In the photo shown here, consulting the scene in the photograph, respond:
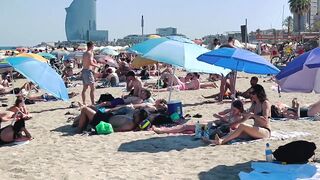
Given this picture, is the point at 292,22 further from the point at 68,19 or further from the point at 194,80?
the point at 68,19

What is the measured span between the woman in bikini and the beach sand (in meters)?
0.15

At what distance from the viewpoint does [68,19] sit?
173250mm

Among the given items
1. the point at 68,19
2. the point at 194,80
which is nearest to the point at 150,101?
the point at 194,80

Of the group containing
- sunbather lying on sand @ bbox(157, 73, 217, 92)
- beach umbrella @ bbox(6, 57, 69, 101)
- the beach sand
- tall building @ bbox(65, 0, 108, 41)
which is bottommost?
the beach sand

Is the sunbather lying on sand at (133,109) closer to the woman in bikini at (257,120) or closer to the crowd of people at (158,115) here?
the crowd of people at (158,115)

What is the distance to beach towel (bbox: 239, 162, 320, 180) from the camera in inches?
181

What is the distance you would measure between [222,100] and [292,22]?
293 feet

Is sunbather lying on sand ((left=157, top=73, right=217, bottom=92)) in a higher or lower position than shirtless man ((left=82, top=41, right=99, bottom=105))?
lower

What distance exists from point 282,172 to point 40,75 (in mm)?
4692

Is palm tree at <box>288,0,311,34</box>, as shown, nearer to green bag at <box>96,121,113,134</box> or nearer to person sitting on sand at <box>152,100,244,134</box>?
person sitting on sand at <box>152,100,244,134</box>

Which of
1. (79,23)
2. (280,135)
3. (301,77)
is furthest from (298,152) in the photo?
(79,23)

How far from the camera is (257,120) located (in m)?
6.25

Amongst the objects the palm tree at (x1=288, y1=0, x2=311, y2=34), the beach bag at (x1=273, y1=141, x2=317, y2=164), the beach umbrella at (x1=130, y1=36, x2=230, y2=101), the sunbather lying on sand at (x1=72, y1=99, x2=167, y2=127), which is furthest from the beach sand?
the palm tree at (x1=288, y1=0, x2=311, y2=34)

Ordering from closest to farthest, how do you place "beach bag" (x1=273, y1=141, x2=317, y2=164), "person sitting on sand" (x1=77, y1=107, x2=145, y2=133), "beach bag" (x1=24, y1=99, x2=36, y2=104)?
1. "beach bag" (x1=273, y1=141, x2=317, y2=164)
2. "person sitting on sand" (x1=77, y1=107, x2=145, y2=133)
3. "beach bag" (x1=24, y1=99, x2=36, y2=104)
